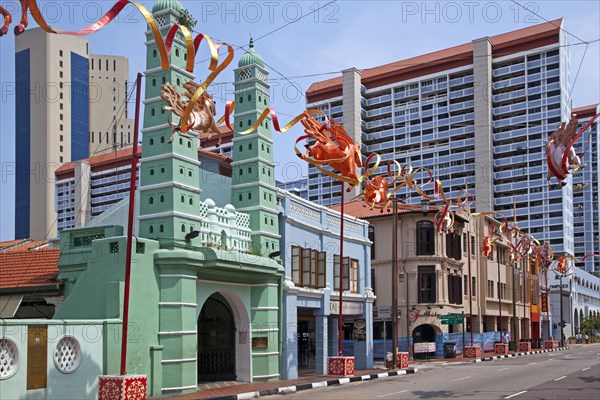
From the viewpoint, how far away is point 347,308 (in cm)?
3381

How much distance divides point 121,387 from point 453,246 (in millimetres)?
37189

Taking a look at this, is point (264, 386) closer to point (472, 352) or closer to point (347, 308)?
point (347, 308)

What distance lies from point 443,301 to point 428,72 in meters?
64.6

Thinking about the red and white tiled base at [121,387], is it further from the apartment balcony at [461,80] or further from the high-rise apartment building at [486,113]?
the apartment balcony at [461,80]

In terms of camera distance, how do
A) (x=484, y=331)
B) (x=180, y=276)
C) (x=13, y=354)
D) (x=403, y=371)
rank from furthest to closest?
(x=484, y=331) → (x=403, y=371) → (x=180, y=276) → (x=13, y=354)

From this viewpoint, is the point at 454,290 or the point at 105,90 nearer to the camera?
the point at 454,290

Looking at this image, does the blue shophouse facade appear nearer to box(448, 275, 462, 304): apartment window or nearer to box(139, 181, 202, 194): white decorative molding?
box(139, 181, 202, 194): white decorative molding

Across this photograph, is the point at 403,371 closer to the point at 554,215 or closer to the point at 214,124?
the point at 214,124

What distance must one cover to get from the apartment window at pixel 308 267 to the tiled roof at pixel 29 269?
28.7 feet

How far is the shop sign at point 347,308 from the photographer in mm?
32394

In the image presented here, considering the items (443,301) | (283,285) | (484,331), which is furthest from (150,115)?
(484,331)

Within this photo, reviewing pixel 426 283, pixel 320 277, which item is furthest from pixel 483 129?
pixel 320 277

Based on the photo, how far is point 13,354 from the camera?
58.2 feet

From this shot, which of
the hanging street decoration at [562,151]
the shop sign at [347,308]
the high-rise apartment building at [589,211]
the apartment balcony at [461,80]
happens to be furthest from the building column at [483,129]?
the hanging street decoration at [562,151]
